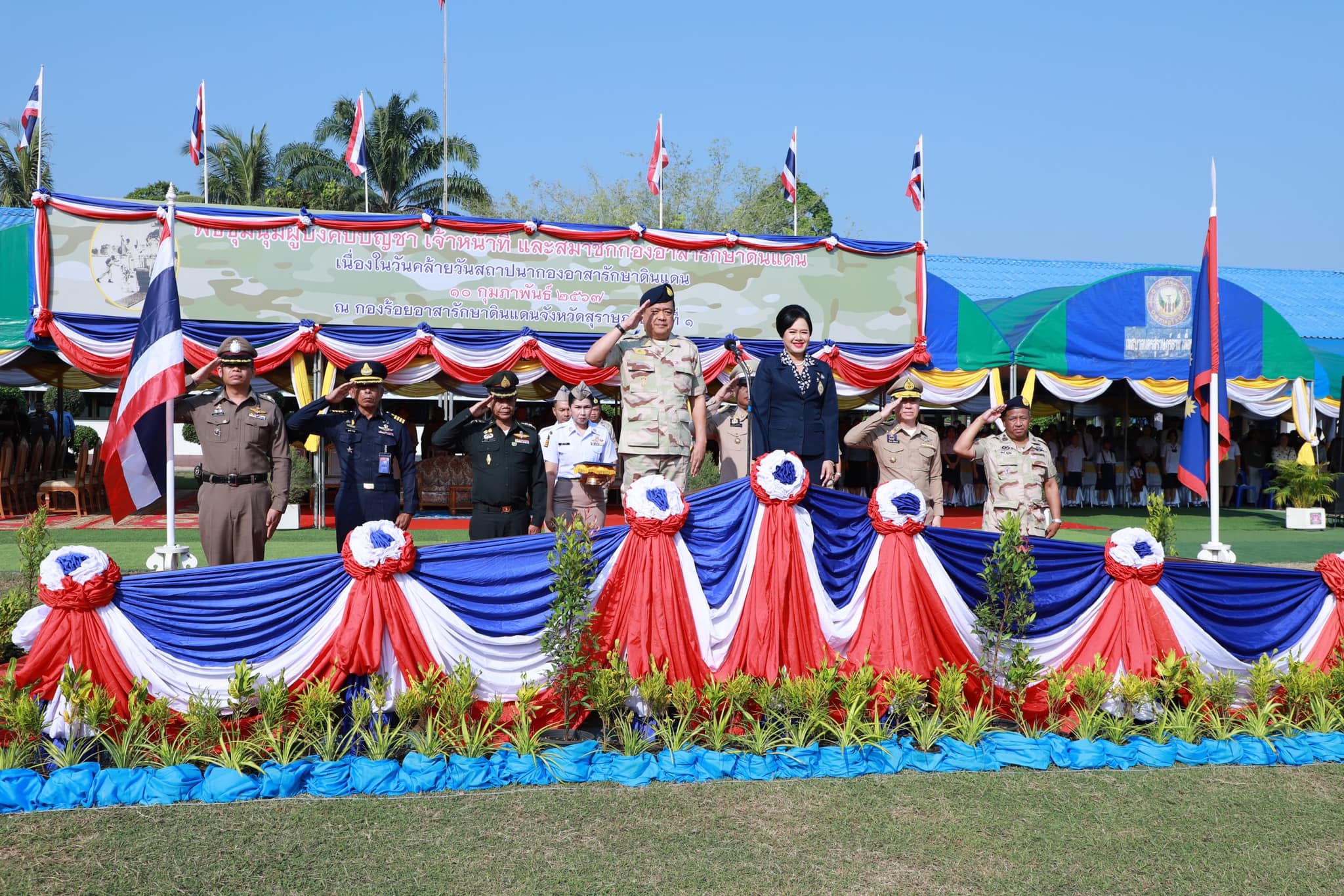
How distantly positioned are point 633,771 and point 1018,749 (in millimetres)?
1571

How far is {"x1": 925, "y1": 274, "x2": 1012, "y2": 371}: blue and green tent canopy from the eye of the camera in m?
14.8

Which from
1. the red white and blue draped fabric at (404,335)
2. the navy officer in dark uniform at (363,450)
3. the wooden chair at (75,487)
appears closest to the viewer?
the navy officer in dark uniform at (363,450)

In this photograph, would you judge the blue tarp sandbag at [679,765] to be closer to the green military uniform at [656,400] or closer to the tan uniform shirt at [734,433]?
→ the green military uniform at [656,400]

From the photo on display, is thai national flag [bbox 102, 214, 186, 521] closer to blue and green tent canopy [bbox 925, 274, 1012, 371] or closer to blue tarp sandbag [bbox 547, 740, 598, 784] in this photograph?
blue tarp sandbag [bbox 547, 740, 598, 784]

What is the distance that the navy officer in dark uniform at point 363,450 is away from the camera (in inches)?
234

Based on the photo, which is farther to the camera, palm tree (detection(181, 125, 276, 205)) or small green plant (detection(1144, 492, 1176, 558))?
palm tree (detection(181, 125, 276, 205))

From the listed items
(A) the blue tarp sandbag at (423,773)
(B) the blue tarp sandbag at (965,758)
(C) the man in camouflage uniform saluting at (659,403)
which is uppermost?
(C) the man in camouflage uniform saluting at (659,403)

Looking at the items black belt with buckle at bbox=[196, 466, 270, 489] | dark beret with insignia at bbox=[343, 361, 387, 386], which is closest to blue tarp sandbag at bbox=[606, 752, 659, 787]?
dark beret with insignia at bbox=[343, 361, 387, 386]

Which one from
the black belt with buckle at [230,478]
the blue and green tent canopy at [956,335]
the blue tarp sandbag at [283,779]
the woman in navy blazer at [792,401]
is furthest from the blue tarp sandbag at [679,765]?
the blue and green tent canopy at [956,335]

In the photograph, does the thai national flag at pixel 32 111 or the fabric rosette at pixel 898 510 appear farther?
the thai national flag at pixel 32 111

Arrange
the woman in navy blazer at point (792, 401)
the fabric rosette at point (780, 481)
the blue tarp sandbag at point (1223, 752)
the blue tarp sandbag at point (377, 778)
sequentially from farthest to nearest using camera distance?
the woman in navy blazer at point (792, 401) → the fabric rosette at point (780, 481) → the blue tarp sandbag at point (1223, 752) → the blue tarp sandbag at point (377, 778)

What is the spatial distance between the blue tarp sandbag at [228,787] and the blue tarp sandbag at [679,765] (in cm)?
142

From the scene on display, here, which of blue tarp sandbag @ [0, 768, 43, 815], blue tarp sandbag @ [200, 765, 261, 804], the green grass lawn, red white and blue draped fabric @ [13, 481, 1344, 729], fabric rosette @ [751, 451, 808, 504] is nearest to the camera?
the green grass lawn

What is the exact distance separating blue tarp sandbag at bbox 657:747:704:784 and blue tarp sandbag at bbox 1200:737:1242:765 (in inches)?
83.2
